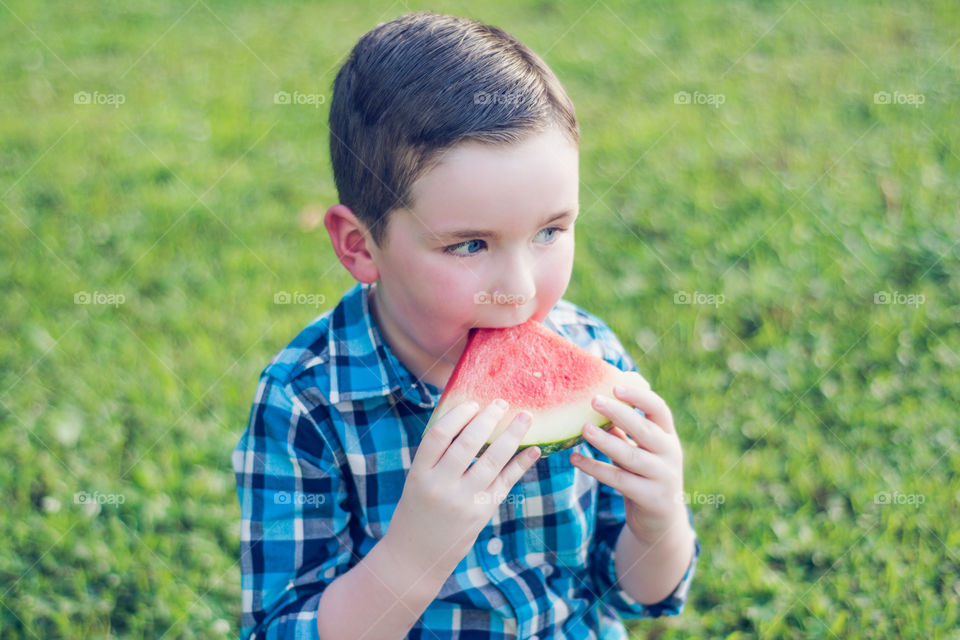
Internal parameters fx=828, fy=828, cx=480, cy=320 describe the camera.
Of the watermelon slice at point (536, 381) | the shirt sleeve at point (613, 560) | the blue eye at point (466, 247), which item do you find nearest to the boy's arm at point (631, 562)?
the shirt sleeve at point (613, 560)

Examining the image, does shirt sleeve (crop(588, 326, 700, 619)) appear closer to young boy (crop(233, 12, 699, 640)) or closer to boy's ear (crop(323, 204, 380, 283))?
young boy (crop(233, 12, 699, 640))

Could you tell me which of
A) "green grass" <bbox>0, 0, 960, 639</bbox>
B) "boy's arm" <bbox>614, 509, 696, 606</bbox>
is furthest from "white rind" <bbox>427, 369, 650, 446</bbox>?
"green grass" <bbox>0, 0, 960, 639</bbox>

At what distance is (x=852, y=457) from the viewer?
360cm

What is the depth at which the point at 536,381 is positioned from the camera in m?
2.13

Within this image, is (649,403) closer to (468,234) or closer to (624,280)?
(468,234)

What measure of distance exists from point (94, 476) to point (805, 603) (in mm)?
2904

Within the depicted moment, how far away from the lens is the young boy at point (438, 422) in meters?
1.82

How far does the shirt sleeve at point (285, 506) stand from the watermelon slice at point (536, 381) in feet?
0.96

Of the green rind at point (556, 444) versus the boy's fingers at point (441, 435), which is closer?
the boy's fingers at point (441, 435)

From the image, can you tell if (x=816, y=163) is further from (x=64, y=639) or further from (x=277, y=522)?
(x=64, y=639)

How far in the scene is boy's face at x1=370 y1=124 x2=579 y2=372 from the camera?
1787 millimetres

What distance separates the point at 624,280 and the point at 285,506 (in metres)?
2.93

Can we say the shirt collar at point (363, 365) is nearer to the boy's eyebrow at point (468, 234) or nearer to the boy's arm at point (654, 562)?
the boy's eyebrow at point (468, 234)

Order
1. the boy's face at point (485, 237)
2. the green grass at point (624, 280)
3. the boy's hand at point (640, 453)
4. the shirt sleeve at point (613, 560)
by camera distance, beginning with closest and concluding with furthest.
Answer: the boy's face at point (485, 237), the boy's hand at point (640, 453), the shirt sleeve at point (613, 560), the green grass at point (624, 280)
